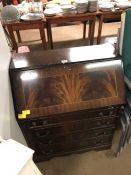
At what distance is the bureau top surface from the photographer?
1267 millimetres

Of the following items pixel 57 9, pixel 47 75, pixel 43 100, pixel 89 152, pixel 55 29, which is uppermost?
pixel 57 9

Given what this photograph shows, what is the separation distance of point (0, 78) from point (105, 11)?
6.44ft

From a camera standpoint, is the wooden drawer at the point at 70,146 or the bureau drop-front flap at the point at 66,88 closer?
the bureau drop-front flap at the point at 66,88

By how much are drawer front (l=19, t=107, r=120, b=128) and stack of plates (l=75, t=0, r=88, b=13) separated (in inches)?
62.7

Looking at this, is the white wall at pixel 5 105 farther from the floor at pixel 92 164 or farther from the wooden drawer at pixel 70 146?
the floor at pixel 92 164

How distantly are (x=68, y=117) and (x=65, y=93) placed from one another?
167 millimetres

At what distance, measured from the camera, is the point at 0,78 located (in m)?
0.98

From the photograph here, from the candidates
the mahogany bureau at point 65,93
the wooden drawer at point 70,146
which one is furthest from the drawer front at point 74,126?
the wooden drawer at point 70,146

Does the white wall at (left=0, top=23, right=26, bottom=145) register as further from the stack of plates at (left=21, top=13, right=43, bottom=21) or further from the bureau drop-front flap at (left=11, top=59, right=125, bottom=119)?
the stack of plates at (left=21, top=13, right=43, bottom=21)

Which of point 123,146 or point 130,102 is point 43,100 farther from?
point 123,146

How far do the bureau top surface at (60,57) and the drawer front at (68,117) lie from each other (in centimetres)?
35

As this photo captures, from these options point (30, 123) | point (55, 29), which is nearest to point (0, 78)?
point (30, 123)

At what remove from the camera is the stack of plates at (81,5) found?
7.62 ft

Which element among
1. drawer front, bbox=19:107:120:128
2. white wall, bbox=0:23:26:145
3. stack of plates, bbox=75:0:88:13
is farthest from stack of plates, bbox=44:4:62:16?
drawer front, bbox=19:107:120:128
